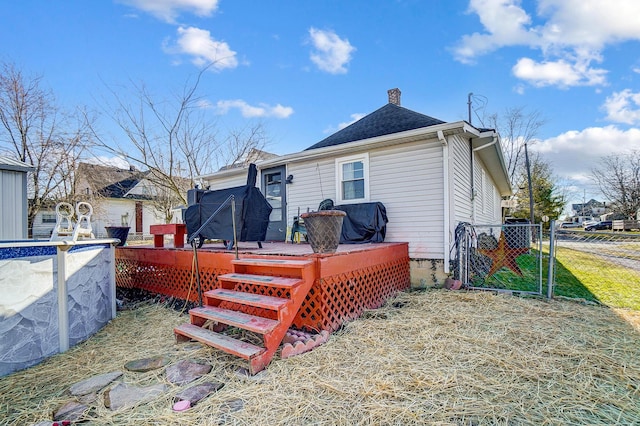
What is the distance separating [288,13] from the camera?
7.95m

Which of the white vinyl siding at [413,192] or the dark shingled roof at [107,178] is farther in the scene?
the dark shingled roof at [107,178]

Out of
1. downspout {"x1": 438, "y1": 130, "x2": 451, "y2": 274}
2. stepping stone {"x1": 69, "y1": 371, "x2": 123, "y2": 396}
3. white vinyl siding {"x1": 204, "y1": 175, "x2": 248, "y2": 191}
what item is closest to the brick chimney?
downspout {"x1": 438, "y1": 130, "x2": 451, "y2": 274}

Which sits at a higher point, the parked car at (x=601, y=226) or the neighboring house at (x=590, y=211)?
the neighboring house at (x=590, y=211)

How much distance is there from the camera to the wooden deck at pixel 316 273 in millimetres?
3252

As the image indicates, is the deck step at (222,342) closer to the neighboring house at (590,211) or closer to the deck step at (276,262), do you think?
the deck step at (276,262)

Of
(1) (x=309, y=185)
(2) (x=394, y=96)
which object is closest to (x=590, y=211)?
(2) (x=394, y=96)

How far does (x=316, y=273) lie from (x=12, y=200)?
267 inches

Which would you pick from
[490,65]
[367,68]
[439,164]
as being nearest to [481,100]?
[490,65]

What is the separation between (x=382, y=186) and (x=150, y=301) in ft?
15.3

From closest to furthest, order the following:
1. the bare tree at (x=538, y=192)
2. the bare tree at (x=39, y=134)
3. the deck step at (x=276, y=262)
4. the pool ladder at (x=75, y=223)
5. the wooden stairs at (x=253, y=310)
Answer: the wooden stairs at (x=253, y=310), the deck step at (x=276, y=262), the pool ladder at (x=75, y=223), the bare tree at (x=39, y=134), the bare tree at (x=538, y=192)

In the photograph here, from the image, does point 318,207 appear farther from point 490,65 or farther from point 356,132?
point 490,65

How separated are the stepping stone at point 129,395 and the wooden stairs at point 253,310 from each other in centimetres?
53

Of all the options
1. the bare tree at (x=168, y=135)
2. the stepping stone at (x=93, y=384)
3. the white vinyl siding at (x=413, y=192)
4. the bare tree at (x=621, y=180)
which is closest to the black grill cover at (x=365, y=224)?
the white vinyl siding at (x=413, y=192)

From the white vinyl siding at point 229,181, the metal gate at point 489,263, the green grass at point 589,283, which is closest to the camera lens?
the green grass at point 589,283
